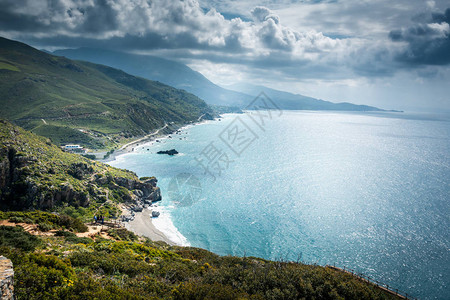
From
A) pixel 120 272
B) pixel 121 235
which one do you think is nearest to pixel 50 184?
pixel 121 235

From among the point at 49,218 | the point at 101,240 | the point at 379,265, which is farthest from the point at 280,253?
the point at 49,218

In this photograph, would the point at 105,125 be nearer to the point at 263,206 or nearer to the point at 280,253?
the point at 263,206

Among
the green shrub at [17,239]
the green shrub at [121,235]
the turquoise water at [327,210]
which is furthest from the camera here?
the turquoise water at [327,210]

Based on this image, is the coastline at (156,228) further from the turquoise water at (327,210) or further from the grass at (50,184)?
the grass at (50,184)

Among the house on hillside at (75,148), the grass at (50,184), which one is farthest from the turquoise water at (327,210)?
the house on hillside at (75,148)

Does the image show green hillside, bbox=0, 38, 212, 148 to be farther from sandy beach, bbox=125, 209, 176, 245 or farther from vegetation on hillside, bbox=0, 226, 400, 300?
vegetation on hillside, bbox=0, 226, 400, 300

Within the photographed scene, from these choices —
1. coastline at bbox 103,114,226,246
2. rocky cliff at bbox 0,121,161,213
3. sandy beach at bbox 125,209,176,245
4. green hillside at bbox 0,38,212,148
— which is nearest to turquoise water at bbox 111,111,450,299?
coastline at bbox 103,114,226,246
